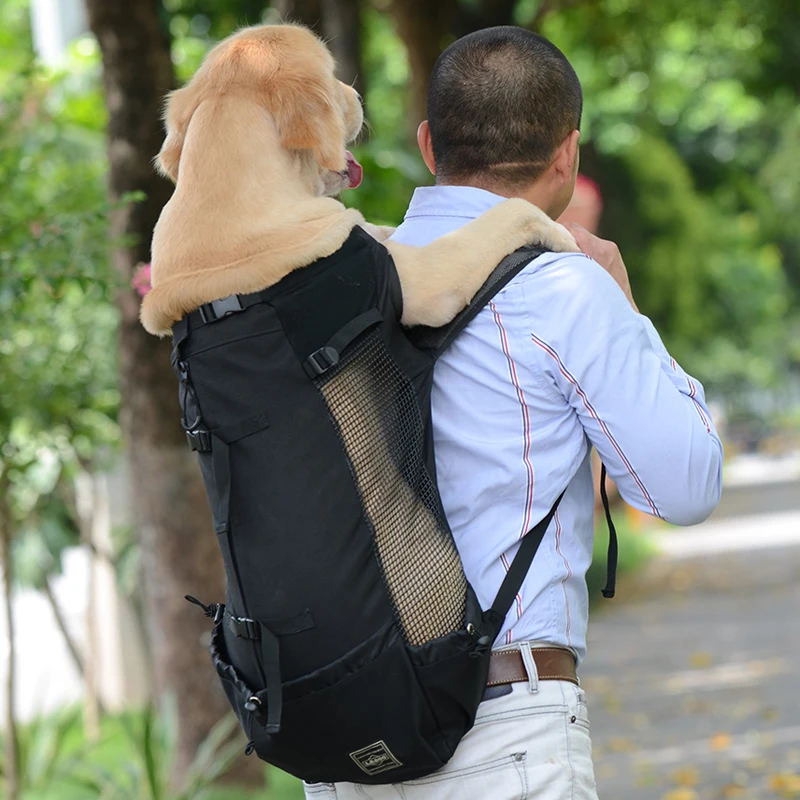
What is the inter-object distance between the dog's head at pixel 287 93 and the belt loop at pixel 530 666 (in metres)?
0.75

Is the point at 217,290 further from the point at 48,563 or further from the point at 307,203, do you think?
the point at 48,563

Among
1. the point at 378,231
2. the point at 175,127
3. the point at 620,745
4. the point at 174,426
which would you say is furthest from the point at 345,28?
the point at 175,127

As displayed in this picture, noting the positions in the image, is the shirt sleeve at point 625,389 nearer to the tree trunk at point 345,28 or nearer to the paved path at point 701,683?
the paved path at point 701,683

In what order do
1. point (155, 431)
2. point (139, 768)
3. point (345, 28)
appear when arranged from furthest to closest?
point (345, 28) < point (155, 431) < point (139, 768)

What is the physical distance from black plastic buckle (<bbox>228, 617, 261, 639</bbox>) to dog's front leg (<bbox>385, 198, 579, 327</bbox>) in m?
0.49

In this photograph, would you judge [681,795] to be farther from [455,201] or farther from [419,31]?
[419,31]

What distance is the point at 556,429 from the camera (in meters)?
1.94

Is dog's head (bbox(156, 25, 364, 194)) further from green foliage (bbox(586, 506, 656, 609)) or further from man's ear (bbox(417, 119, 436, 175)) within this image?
green foliage (bbox(586, 506, 656, 609))

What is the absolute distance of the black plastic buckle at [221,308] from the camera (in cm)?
181

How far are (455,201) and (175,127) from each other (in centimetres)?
45

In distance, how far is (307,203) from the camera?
74.2 inches

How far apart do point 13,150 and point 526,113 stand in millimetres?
3576

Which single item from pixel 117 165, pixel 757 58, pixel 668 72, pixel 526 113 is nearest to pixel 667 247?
pixel 668 72

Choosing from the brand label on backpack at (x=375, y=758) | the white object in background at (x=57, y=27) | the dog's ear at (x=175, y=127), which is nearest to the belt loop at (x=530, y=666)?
the brand label on backpack at (x=375, y=758)
